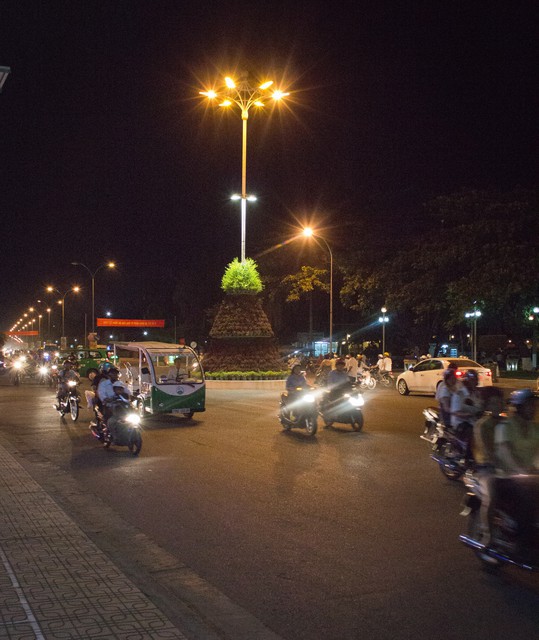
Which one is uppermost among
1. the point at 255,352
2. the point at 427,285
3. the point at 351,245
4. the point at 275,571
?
the point at 351,245

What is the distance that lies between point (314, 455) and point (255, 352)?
19.3 m

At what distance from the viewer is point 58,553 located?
21.3ft

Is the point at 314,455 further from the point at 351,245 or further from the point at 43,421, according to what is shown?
the point at 351,245

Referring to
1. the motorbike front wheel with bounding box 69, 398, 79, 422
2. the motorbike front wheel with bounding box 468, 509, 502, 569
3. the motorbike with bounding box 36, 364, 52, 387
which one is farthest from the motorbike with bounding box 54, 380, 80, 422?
the motorbike with bounding box 36, 364, 52, 387

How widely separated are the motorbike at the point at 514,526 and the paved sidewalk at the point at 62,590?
269 centimetres

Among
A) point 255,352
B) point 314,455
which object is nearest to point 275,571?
point 314,455

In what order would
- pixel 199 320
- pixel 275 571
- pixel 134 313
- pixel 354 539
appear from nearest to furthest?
pixel 275 571
pixel 354 539
pixel 199 320
pixel 134 313

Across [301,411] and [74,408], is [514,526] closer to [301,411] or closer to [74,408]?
[301,411]

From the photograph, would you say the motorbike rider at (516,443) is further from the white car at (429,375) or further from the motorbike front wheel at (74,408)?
the white car at (429,375)

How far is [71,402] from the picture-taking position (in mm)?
18656

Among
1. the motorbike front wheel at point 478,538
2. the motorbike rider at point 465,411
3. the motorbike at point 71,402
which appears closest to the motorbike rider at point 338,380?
the motorbike rider at point 465,411

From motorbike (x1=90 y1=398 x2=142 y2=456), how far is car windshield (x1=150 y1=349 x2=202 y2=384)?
14.7 feet

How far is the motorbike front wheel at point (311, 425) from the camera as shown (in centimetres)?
1496

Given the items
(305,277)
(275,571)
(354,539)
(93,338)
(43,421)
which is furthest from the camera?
(93,338)
